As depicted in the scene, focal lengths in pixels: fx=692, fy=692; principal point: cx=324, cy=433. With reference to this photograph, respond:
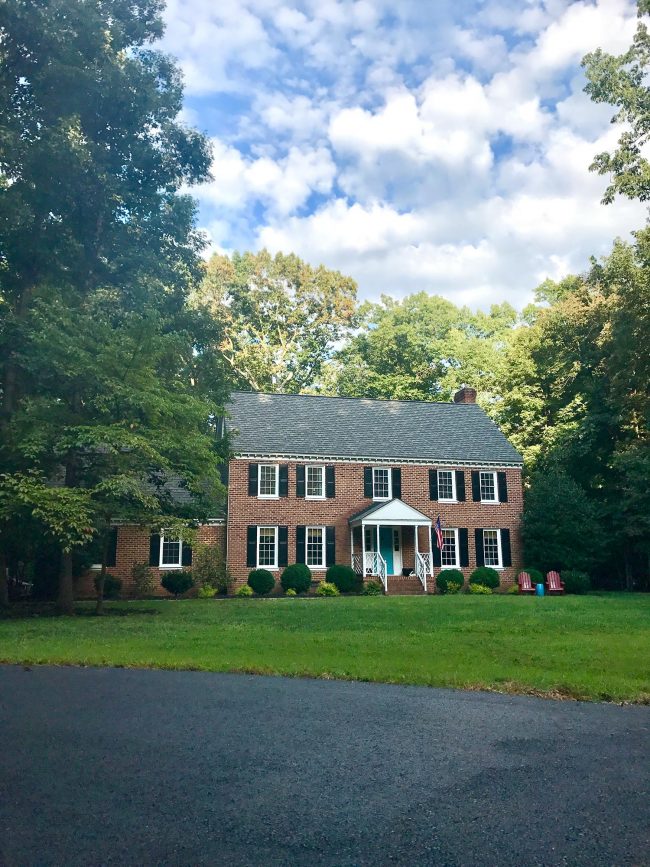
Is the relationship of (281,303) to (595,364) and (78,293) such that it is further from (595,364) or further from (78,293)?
(78,293)

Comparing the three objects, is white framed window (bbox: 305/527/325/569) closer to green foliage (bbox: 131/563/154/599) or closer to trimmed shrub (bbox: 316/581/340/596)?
trimmed shrub (bbox: 316/581/340/596)

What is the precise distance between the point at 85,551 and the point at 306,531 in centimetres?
911

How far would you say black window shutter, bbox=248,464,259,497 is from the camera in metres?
28.2

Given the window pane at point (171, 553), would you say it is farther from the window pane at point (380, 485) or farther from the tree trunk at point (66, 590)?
the window pane at point (380, 485)

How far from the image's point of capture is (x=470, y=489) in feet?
101

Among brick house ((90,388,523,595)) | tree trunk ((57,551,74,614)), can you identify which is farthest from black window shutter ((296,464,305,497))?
tree trunk ((57,551,74,614))

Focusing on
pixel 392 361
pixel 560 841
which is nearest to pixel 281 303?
pixel 392 361

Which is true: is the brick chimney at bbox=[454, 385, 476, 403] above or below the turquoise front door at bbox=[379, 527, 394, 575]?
above

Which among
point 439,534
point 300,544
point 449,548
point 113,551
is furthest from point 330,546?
point 113,551

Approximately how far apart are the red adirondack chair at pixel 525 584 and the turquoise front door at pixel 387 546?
5.29m

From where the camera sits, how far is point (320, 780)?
4.57 meters

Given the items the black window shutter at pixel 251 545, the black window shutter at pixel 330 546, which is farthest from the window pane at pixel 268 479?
the black window shutter at pixel 330 546

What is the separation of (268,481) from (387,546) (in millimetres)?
5754

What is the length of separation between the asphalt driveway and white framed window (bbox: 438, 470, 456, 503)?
76.6 ft
